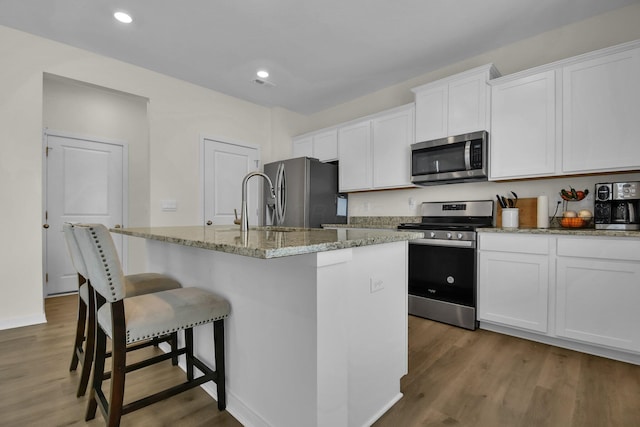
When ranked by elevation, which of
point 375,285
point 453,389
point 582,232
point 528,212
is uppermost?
point 528,212

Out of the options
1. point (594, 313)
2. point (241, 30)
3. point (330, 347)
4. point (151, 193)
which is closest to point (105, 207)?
point (151, 193)

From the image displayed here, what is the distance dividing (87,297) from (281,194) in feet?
8.93

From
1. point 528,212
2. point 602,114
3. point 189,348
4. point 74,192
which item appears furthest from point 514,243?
point 74,192

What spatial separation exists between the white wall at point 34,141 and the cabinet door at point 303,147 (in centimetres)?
165

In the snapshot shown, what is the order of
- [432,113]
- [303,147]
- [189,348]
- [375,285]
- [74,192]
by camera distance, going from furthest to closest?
[303,147]
[74,192]
[432,113]
[189,348]
[375,285]

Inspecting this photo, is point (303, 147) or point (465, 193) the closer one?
point (465, 193)

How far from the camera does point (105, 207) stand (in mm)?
4008

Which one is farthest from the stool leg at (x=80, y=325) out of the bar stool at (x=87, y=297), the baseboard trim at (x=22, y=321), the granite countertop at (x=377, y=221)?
the granite countertop at (x=377, y=221)

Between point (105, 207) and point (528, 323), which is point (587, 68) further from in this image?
point (105, 207)

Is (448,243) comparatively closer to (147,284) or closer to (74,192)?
(147,284)

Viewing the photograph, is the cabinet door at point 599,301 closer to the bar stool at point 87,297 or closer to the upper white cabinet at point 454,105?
the upper white cabinet at point 454,105

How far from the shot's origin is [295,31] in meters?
2.74

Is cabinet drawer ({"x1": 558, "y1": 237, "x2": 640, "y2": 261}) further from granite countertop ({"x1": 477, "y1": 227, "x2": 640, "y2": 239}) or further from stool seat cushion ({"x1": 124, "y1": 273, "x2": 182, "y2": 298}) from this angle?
stool seat cushion ({"x1": 124, "y1": 273, "x2": 182, "y2": 298})

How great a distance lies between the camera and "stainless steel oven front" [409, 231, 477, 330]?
8.71 ft
